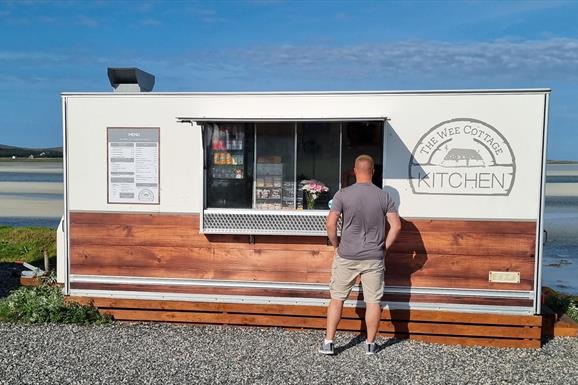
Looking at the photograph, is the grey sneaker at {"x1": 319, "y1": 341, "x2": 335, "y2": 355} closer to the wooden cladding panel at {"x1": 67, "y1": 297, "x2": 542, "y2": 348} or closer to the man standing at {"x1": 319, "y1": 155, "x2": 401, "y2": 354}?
the man standing at {"x1": 319, "y1": 155, "x2": 401, "y2": 354}

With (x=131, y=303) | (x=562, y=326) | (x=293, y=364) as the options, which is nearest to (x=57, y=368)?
(x=131, y=303)

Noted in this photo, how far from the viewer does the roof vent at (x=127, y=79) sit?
7195mm

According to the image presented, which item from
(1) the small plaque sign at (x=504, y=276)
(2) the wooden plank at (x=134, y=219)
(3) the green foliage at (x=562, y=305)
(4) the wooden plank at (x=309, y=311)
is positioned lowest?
(3) the green foliage at (x=562, y=305)

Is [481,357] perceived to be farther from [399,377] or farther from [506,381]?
[399,377]

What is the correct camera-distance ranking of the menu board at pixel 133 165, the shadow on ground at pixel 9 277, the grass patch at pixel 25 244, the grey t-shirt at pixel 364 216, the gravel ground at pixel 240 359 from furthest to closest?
the grass patch at pixel 25 244 → the shadow on ground at pixel 9 277 → the menu board at pixel 133 165 → the grey t-shirt at pixel 364 216 → the gravel ground at pixel 240 359

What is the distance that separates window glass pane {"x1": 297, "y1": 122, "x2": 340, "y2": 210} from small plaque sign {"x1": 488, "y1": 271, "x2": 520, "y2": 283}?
73.8 inches

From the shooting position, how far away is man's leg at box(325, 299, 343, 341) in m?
5.87

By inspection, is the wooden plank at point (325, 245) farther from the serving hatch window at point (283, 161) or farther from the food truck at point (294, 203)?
the serving hatch window at point (283, 161)

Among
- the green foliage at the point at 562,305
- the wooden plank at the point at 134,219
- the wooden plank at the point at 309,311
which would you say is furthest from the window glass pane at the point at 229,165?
the green foliage at the point at 562,305

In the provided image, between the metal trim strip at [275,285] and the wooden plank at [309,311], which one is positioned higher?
the metal trim strip at [275,285]

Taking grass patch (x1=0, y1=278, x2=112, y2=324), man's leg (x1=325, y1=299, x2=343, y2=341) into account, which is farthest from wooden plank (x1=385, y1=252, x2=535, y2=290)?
grass patch (x1=0, y1=278, x2=112, y2=324)

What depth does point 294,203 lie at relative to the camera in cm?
667

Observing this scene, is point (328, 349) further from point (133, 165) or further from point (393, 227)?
point (133, 165)

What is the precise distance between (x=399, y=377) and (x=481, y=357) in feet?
3.67
